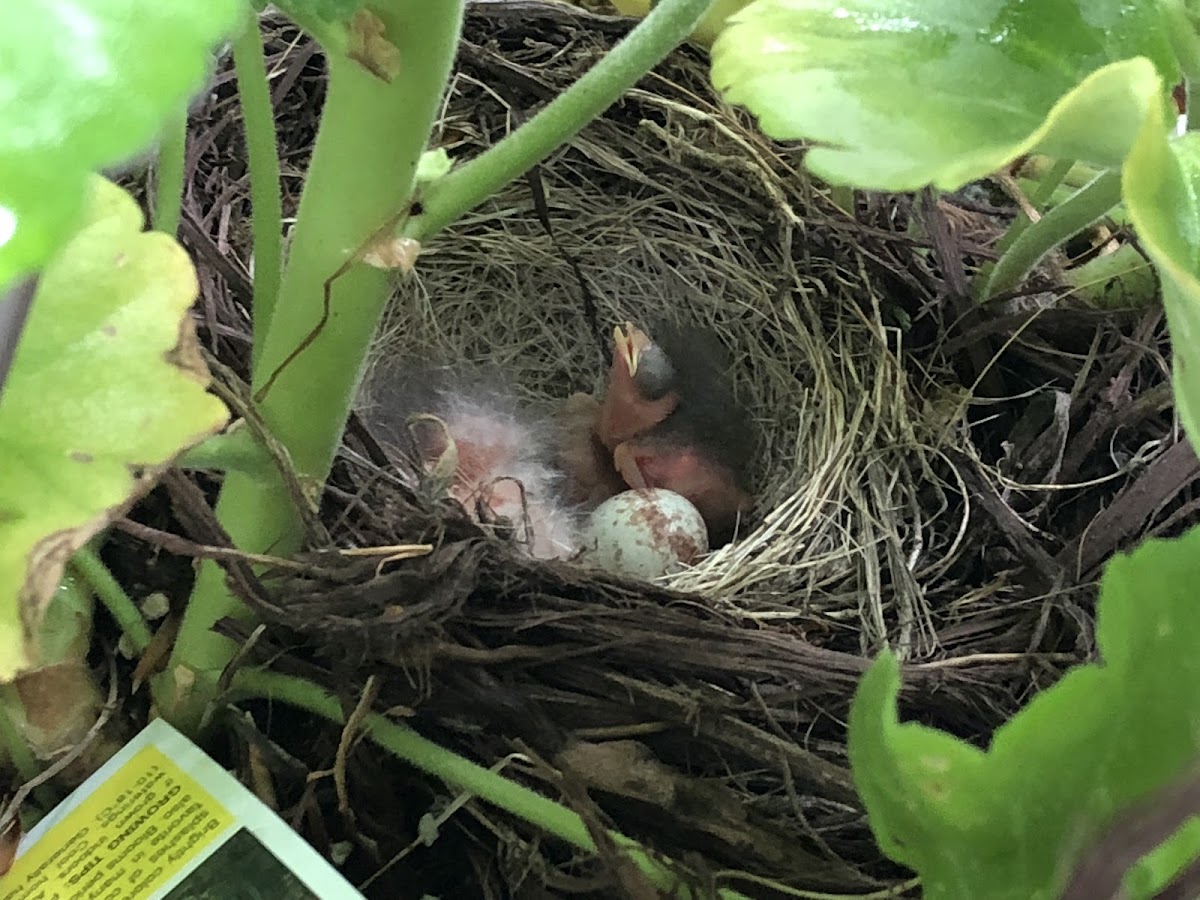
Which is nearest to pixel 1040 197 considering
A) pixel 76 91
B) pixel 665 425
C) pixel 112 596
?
pixel 665 425

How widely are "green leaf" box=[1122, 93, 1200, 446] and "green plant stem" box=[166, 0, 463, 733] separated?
26 centimetres

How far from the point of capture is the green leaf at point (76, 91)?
5.8 inches

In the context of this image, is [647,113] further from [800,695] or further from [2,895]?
[2,895]

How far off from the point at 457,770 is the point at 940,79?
39 cm

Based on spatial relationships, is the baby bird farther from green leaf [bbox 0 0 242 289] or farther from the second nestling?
green leaf [bbox 0 0 242 289]

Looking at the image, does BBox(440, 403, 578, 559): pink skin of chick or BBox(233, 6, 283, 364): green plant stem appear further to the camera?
BBox(440, 403, 578, 559): pink skin of chick

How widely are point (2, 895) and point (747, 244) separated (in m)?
0.72

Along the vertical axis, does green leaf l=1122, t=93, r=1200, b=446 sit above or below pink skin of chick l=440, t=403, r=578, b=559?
above

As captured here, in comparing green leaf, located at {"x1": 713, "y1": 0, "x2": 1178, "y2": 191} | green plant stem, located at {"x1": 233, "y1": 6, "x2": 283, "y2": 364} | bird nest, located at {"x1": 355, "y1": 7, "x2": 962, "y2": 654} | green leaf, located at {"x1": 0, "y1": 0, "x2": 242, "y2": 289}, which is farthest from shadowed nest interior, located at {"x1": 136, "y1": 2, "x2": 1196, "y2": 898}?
green leaf, located at {"x1": 0, "y1": 0, "x2": 242, "y2": 289}

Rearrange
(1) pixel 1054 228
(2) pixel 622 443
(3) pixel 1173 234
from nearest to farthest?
(3) pixel 1173 234, (1) pixel 1054 228, (2) pixel 622 443

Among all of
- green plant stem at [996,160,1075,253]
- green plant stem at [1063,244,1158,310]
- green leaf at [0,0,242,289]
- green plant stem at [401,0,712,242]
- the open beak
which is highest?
green leaf at [0,0,242,289]

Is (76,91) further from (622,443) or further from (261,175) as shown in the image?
(622,443)

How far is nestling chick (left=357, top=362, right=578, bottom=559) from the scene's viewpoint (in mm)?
975

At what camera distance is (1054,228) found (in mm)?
672
